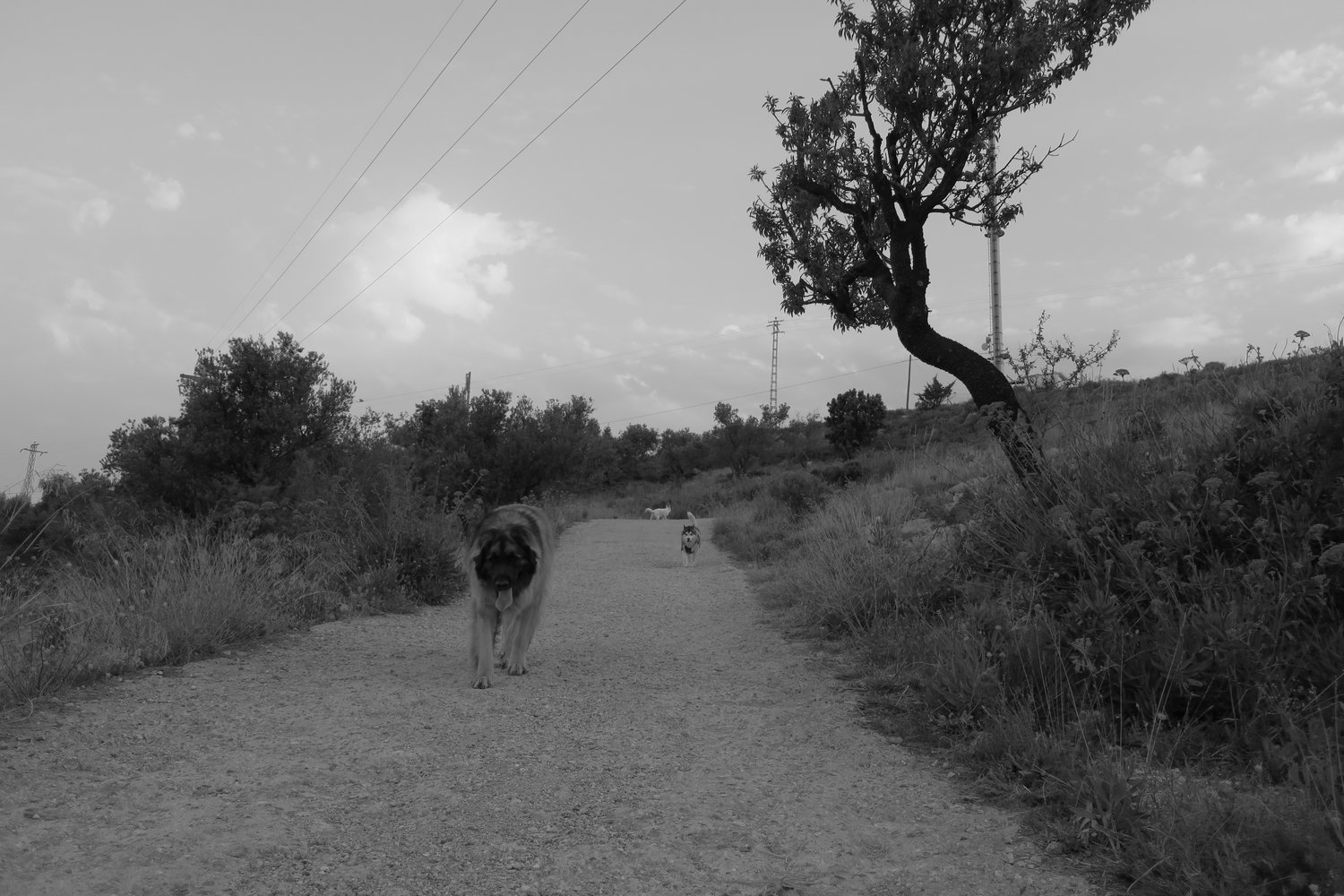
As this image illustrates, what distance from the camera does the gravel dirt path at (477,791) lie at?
324cm

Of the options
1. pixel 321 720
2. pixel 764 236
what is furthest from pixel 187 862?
pixel 764 236

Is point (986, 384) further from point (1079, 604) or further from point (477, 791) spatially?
point (477, 791)

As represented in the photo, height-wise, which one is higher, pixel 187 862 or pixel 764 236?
pixel 764 236

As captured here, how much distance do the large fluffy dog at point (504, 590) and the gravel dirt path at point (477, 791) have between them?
249 mm

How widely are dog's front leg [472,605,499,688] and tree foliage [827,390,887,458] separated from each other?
136 ft

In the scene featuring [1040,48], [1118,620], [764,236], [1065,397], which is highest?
[1040,48]

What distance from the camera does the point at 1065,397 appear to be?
8133 millimetres

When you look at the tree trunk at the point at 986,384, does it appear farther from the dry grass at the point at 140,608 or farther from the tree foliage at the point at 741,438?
the tree foliage at the point at 741,438

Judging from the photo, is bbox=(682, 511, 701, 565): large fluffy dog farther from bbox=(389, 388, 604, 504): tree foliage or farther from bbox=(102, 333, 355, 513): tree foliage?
bbox=(389, 388, 604, 504): tree foliage

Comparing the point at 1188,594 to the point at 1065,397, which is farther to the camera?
the point at 1065,397

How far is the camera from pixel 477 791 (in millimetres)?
4098

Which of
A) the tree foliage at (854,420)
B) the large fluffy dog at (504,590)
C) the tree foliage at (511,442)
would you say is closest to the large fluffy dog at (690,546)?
the large fluffy dog at (504,590)

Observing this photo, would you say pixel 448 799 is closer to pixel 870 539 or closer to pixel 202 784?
pixel 202 784

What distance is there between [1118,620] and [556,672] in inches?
152
